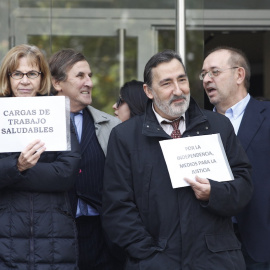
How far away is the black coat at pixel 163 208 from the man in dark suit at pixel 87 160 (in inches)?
20.2

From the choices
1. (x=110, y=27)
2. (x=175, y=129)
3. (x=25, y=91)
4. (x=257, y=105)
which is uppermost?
(x=110, y=27)

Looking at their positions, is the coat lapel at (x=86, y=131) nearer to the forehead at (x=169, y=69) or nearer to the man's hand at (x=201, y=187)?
the forehead at (x=169, y=69)

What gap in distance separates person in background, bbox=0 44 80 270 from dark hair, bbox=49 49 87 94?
100 cm

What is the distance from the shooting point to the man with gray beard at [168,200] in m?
3.58

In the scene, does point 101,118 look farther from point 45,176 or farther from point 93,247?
point 45,176

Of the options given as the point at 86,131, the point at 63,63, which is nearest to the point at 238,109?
the point at 86,131

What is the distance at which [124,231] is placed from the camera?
3.61m

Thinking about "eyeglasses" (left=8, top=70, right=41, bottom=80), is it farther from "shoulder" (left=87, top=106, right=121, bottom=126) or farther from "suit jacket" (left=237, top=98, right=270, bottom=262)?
"suit jacket" (left=237, top=98, right=270, bottom=262)

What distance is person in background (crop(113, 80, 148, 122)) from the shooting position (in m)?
4.73

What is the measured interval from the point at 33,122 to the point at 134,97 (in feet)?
4.23

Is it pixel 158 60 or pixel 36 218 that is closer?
pixel 36 218

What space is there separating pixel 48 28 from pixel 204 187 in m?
5.54

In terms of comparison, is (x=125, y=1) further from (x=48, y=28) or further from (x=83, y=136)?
(x=83, y=136)

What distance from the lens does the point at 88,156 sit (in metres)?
4.29
